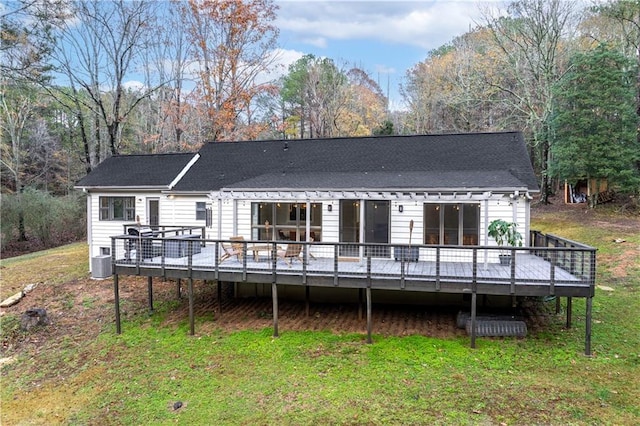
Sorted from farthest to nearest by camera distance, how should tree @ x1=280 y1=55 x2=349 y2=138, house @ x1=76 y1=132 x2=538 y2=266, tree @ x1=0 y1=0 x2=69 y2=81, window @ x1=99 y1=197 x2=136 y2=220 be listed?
tree @ x1=280 y1=55 x2=349 y2=138 → window @ x1=99 y1=197 x2=136 y2=220 → tree @ x1=0 y1=0 x2=69 y2=81 → house @ x1=76 y1=132 x2=538 y2=266

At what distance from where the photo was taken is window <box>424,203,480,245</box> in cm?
1077

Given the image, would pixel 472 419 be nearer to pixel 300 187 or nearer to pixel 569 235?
pixel 300 187

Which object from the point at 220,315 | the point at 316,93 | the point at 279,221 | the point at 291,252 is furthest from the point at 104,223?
the point at 316,93

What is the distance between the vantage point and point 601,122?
19047mm

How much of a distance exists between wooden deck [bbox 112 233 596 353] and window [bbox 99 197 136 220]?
3.95 meters

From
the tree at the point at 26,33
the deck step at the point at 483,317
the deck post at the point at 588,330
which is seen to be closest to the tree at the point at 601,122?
the deck step at the point at 483,317

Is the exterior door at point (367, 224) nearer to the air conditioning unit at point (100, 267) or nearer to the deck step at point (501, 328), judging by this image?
the deck step at point (501, 328)

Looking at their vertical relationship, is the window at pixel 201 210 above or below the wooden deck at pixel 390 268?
above

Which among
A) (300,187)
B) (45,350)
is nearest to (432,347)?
(300,187)

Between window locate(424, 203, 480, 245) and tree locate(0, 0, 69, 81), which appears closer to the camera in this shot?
window locate(424, 203, 480, 245)

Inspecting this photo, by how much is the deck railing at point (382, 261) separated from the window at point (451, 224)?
433 mm

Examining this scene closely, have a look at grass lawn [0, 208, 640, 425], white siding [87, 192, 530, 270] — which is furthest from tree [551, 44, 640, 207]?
white siding [87, 192, 530, 270]

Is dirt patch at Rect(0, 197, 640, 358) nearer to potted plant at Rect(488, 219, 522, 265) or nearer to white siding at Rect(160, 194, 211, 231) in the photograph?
potted plant at Rect(488, 219, 522, 265)

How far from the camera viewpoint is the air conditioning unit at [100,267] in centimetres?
1468
